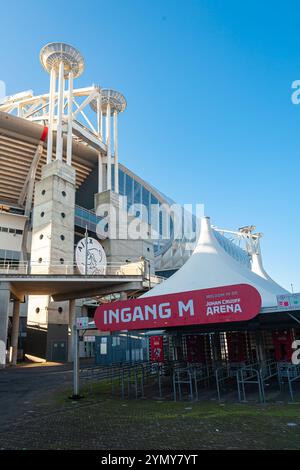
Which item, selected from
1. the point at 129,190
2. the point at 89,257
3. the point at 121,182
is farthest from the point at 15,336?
the point at 129,190

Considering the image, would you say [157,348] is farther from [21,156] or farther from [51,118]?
[21,156]

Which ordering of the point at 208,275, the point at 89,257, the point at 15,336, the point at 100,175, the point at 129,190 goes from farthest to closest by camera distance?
1. the point at 129,190
2. the point at 100,175
3. the point at 89,257
4. the point at 15,336
5. the point at 208,275

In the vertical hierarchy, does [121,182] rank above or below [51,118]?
below

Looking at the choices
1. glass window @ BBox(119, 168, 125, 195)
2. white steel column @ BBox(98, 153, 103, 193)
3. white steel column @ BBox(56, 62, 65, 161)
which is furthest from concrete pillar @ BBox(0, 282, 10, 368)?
glass window @ BBox(119, 168, 125, 195)

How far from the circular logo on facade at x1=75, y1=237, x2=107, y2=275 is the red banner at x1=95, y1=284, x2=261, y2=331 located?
18.3 m

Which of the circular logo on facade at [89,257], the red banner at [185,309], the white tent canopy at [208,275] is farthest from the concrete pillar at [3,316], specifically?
the red banner at [185,309]

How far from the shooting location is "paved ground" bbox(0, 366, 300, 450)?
709 centimetres

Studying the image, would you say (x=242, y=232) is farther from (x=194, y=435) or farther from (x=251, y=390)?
(x=194, y=435)

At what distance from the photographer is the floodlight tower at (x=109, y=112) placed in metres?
50.1

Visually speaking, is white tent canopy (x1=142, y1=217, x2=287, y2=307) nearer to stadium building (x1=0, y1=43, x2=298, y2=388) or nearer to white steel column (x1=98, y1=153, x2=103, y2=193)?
stadium building (x1=0, y1=43, x2=298, y2=388)

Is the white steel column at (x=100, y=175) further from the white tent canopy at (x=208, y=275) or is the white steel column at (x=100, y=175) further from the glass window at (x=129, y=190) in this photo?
the white tent canopy at (x=208, y=275)

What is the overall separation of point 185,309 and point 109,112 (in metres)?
47.9

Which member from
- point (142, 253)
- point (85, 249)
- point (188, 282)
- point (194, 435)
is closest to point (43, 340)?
point (85, 249)

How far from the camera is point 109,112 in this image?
178 feet
